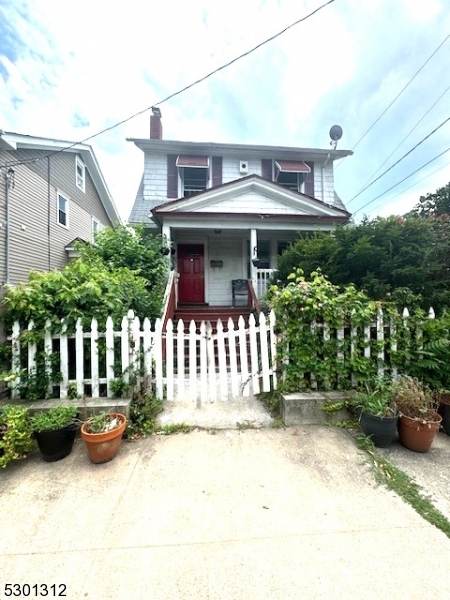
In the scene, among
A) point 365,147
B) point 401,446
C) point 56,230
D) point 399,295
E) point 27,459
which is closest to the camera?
point 27,459

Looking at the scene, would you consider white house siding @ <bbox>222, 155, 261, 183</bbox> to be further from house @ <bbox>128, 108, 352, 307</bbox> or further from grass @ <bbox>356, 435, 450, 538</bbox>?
grass @ <bbox>356, 435, 450, 538</bbox>

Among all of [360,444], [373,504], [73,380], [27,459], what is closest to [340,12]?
[360,444]

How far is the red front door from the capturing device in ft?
30.9

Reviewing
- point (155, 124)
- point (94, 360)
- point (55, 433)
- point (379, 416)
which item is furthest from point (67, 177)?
point (379, 416)

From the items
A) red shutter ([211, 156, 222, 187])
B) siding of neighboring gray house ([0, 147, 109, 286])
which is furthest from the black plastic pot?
siding of neighboring gray house ([0, 147, 109, 286])

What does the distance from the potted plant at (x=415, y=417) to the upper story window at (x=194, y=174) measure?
32.6 ft

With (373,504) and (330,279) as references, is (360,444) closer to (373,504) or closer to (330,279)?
(373,504)

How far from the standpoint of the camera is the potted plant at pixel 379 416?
2740mm

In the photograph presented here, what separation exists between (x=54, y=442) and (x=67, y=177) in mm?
12191

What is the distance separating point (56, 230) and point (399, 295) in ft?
39.8

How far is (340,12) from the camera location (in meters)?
3.88

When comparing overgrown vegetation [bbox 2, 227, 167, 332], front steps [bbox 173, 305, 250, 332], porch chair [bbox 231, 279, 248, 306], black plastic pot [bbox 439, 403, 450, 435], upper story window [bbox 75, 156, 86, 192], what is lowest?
black plastic pot [bbox 439, 403, 450, 435]

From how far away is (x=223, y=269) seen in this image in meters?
9.59

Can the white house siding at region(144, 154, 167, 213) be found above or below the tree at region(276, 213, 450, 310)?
above
